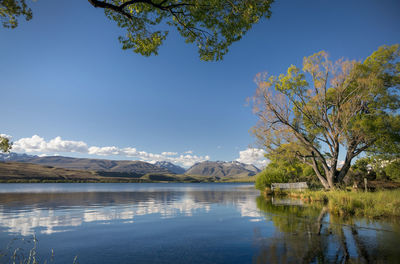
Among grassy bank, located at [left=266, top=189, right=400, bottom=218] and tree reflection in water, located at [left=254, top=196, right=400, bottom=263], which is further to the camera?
grassy bank, located at [left=266, top=189, right=400, bottom=218]

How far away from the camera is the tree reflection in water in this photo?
769cm

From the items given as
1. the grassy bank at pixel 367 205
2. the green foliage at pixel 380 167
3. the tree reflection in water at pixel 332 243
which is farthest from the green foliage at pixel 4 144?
the green foliage at pixel 380 167

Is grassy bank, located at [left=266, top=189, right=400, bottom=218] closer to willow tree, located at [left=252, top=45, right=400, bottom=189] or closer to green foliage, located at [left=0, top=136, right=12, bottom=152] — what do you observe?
willow tree, located at [left=252, top=45, right=400, bottom=189]

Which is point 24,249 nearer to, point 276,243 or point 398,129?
point 276,243

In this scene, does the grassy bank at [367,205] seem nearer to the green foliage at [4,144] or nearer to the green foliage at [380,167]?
the green foliage at [380,167]

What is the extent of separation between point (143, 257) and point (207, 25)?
1054cm

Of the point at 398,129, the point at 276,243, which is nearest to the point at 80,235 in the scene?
the point at 276,243

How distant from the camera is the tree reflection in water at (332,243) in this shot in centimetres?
769

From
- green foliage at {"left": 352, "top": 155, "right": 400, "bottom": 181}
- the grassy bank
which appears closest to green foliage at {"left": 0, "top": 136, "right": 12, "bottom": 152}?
the grassy bank

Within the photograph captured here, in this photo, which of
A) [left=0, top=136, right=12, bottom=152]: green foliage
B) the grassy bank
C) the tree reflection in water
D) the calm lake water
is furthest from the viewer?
[left=0, top=136, right=12, bottom=152]: green foliage

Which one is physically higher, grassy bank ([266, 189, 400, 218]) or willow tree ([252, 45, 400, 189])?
willow tree ([252, 45, 400, 189])

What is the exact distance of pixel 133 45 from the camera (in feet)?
37.0

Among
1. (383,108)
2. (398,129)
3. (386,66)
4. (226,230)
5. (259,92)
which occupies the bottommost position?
(226,230)

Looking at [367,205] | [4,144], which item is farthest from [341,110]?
[4,144]
